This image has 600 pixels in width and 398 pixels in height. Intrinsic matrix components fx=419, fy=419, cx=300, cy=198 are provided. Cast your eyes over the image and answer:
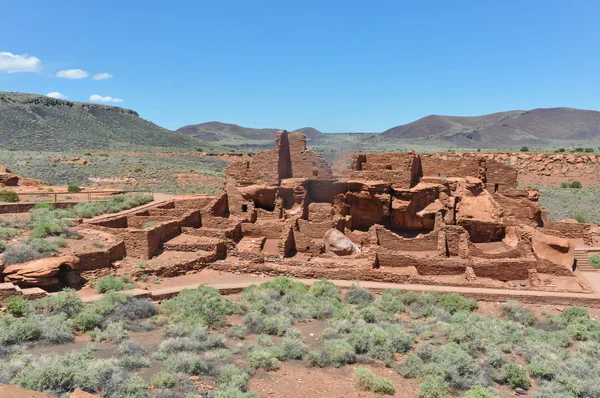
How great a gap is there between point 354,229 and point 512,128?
12707cm

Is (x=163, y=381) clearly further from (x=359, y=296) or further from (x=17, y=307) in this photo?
(x=359, y=296)

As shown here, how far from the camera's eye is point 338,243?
15789 millimetres

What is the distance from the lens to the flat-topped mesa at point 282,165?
63.1 ft

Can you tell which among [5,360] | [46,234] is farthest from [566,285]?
[46,234]

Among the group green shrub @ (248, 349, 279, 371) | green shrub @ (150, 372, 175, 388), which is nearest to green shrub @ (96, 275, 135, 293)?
green shrub @ (150, 372, 175, 388)

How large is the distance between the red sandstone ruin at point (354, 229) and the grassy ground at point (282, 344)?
2131mm

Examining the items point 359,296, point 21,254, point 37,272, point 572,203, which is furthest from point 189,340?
point 572,203

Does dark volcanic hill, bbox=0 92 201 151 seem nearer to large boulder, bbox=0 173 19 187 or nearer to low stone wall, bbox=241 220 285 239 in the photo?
large boulder, bbox=0 173 19 187

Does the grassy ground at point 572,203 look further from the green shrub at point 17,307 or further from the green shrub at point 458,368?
the green shrub at point 17,307

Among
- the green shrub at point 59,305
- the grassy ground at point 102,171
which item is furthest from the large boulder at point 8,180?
the green shrub at point 59,305

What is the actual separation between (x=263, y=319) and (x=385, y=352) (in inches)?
121

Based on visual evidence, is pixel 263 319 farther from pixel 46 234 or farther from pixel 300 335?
pixel 46 234

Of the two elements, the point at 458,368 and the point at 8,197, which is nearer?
the point at 458,368

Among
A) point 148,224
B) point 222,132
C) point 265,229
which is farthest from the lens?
point 222,132
